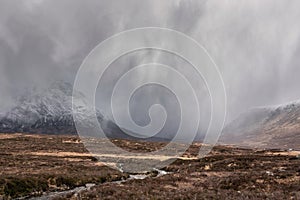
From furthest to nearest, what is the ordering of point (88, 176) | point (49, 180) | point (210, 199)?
point (88, 176) < point (49, 180) < point (210, 199)

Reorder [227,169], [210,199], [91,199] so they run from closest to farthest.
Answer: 1. [210,199]
2. [91,199]
3. [227,169]

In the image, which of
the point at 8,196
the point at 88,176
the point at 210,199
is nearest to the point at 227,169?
the point at 88,176

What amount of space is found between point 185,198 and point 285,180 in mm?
13206

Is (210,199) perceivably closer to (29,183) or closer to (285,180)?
(285,180)

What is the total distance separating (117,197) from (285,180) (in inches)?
655

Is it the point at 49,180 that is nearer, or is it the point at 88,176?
the point at 49,180

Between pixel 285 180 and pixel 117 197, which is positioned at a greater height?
pixel 285 180

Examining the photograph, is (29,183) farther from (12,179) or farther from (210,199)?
(210,199)

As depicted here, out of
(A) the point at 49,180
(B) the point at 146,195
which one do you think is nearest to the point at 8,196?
(A) the point at 49,180

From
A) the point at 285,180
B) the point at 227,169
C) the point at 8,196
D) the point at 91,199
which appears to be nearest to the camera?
the point at 91,199

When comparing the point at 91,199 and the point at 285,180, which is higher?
the point at 285,180

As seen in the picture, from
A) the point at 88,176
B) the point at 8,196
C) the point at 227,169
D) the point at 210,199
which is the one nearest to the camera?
the point at 210,199

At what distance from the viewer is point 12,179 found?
3422 centimetres

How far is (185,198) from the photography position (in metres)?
24.6
